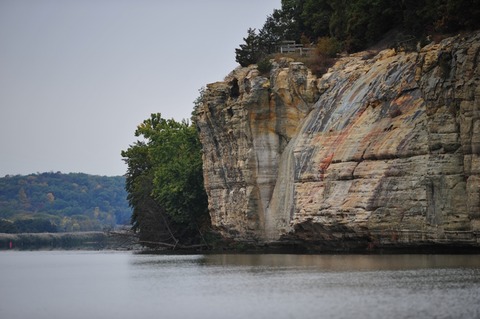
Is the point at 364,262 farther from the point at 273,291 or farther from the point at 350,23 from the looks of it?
the point at 350,23

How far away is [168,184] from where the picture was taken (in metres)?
105

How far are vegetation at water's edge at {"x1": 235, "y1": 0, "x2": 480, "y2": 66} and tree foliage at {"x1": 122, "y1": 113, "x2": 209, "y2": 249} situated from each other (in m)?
15.8

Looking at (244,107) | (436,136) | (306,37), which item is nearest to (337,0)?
(306,37)

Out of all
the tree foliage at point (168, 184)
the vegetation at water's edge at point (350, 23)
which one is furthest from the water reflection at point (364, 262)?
the tree foliage at point (168, 184)

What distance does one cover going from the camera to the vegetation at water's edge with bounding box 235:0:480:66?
63.9m

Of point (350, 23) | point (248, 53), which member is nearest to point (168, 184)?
point (248, 53)

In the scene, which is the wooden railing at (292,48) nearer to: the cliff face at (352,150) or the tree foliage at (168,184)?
the cliff face at (352,150)

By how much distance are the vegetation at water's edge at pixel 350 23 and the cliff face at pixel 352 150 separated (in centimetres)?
276

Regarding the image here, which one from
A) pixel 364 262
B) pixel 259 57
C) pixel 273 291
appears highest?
pixel 259 57

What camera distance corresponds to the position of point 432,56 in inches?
2331

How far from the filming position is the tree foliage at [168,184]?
102 metres

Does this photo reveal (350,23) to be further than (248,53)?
Answer: No

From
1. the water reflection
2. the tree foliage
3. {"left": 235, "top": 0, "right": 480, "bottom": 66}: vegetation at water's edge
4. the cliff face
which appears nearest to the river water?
the water reflection

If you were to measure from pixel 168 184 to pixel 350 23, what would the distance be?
32.3 metres
